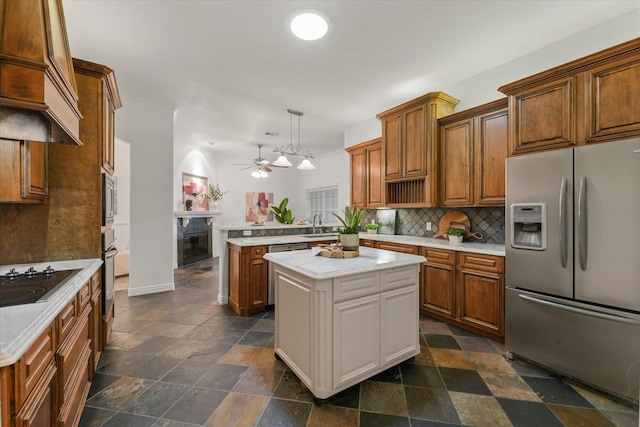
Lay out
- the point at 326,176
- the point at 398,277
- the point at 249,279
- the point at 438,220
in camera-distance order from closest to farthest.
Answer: the point at 398,277 → the point at 249,279 → the point at 438,220 → the point at 326,176

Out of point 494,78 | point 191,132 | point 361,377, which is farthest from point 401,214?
point 191,132

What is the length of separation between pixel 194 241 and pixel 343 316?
599 centimetres

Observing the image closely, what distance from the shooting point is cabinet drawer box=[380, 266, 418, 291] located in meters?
2.01

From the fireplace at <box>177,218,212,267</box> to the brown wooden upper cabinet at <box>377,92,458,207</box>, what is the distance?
4823 mm

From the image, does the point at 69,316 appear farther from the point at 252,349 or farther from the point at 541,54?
the point at 541,54

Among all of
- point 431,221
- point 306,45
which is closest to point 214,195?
point 306,45

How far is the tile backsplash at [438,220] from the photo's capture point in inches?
125

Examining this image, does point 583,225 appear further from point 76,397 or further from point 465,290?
point 76,397

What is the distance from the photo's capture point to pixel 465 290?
2.90 meters

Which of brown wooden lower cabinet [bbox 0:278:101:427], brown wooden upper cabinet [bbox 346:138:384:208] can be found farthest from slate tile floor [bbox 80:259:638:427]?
brown wooden upper cabinet [bbox 346:138:384:208]

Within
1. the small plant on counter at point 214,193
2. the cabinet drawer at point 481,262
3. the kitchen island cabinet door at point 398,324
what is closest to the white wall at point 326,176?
the small plant on counter at point 214,193

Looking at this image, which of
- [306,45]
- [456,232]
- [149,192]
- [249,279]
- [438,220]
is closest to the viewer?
[306,45]

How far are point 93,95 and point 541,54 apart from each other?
4145 mm

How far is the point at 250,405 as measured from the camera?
1.80 m
